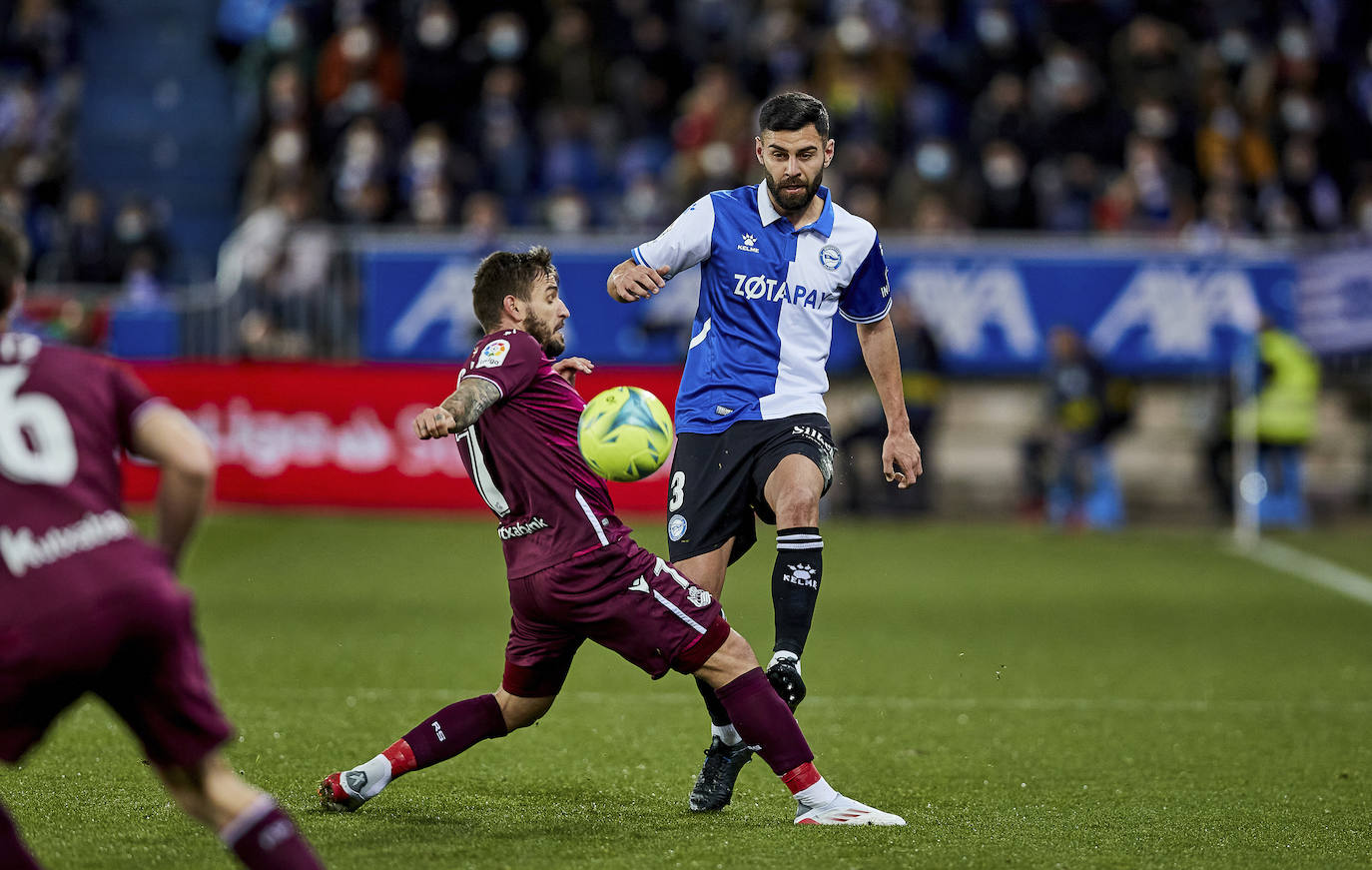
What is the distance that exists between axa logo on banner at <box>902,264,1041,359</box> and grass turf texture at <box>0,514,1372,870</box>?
14.4 ft

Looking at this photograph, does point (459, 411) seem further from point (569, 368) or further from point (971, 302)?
point (971, 302)

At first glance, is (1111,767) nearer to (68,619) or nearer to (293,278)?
(68,619)

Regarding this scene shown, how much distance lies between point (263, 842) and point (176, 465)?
2.91 ft

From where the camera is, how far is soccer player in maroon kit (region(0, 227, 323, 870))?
3809mm

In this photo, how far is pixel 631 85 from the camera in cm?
2023

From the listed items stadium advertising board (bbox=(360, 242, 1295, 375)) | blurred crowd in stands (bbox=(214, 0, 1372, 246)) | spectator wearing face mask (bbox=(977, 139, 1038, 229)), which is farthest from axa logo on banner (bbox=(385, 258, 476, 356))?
spectator wearing face mask (bbox=(977, 139, 1038, 229))

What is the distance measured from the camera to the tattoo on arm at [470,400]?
500 centimetres

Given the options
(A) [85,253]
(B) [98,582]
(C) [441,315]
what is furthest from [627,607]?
(A) [85,253]

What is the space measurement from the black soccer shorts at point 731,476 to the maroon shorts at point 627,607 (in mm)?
649

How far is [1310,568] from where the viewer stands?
1497 centimetres

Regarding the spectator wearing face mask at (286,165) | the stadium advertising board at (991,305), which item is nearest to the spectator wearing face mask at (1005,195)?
the stadium advertising board at (991,305)

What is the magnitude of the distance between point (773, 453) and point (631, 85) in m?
14.8

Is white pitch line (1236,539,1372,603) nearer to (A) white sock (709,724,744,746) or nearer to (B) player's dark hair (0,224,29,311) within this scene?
(A) white sock (709,724,744,746)

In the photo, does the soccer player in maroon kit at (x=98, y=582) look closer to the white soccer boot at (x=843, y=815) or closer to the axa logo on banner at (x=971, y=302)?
the white soccer boot at (x=843, y=815)
